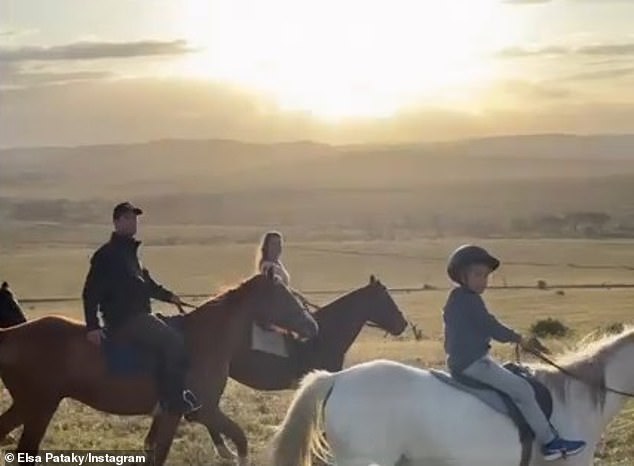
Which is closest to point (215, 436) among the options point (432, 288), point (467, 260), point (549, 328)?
point (467, 260)

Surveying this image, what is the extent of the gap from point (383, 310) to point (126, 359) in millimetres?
3258

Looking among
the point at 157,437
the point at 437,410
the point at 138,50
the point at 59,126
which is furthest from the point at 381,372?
the point at 59,126

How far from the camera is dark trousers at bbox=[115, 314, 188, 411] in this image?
827 centimetres

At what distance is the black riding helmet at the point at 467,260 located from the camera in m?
6.71

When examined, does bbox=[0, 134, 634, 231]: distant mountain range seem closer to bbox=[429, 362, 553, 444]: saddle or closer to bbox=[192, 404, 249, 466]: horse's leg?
bbox=[192, 404, 249, 466]: horse's leg

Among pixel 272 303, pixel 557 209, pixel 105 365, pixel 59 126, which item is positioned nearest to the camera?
pixel 105 365

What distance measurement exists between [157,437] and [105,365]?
72cm

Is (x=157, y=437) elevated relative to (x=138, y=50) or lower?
lower

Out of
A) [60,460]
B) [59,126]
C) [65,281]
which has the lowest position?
[65,281]

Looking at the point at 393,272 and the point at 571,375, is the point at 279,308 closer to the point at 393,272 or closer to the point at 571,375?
the point at 571,375

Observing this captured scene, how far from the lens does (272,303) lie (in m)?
9.23

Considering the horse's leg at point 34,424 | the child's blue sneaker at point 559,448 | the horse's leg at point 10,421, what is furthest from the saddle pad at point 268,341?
the child's blue sneaker at point 559,448

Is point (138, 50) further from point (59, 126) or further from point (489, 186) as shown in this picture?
point (489, 186)

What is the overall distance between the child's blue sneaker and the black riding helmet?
1.17 m
